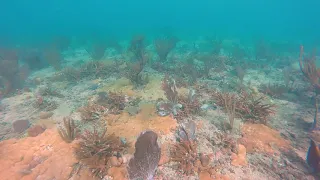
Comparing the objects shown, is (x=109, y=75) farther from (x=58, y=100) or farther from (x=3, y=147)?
(x=3, y=147)

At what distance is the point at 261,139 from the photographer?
17.5ft

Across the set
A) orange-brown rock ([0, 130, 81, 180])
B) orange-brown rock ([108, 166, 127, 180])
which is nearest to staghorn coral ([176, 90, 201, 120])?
orange-brown rock ([108, 166, 127, 180])

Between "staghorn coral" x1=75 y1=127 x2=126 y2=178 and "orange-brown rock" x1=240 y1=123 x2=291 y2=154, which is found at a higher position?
"staghorn coral" x1=75 y1=127 x2=126 y2=178

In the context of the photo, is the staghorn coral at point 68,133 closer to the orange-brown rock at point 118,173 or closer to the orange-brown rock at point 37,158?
the orange-brown rock at point 37,158

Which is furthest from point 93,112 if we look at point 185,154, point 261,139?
point 261,139

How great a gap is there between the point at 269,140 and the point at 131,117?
4.51 meters

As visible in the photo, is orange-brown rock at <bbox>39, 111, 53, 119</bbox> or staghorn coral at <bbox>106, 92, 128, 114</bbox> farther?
orange-brown rock at <bbox>39, 111, 53, 119</bbox>

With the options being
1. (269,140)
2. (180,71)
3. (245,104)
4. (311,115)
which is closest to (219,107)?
(245,104)

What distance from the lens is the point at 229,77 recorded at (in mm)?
11289

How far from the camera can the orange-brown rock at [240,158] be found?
454cm

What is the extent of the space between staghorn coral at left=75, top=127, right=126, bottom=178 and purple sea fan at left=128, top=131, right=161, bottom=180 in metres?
0.75

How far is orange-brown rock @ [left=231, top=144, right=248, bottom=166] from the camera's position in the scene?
4.54m

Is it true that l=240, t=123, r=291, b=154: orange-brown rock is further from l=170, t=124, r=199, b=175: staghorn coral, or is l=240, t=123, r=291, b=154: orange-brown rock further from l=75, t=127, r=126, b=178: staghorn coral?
l=75, t=127, r=126, b=178: staghorn coral

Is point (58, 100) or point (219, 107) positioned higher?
point (58, 100)
